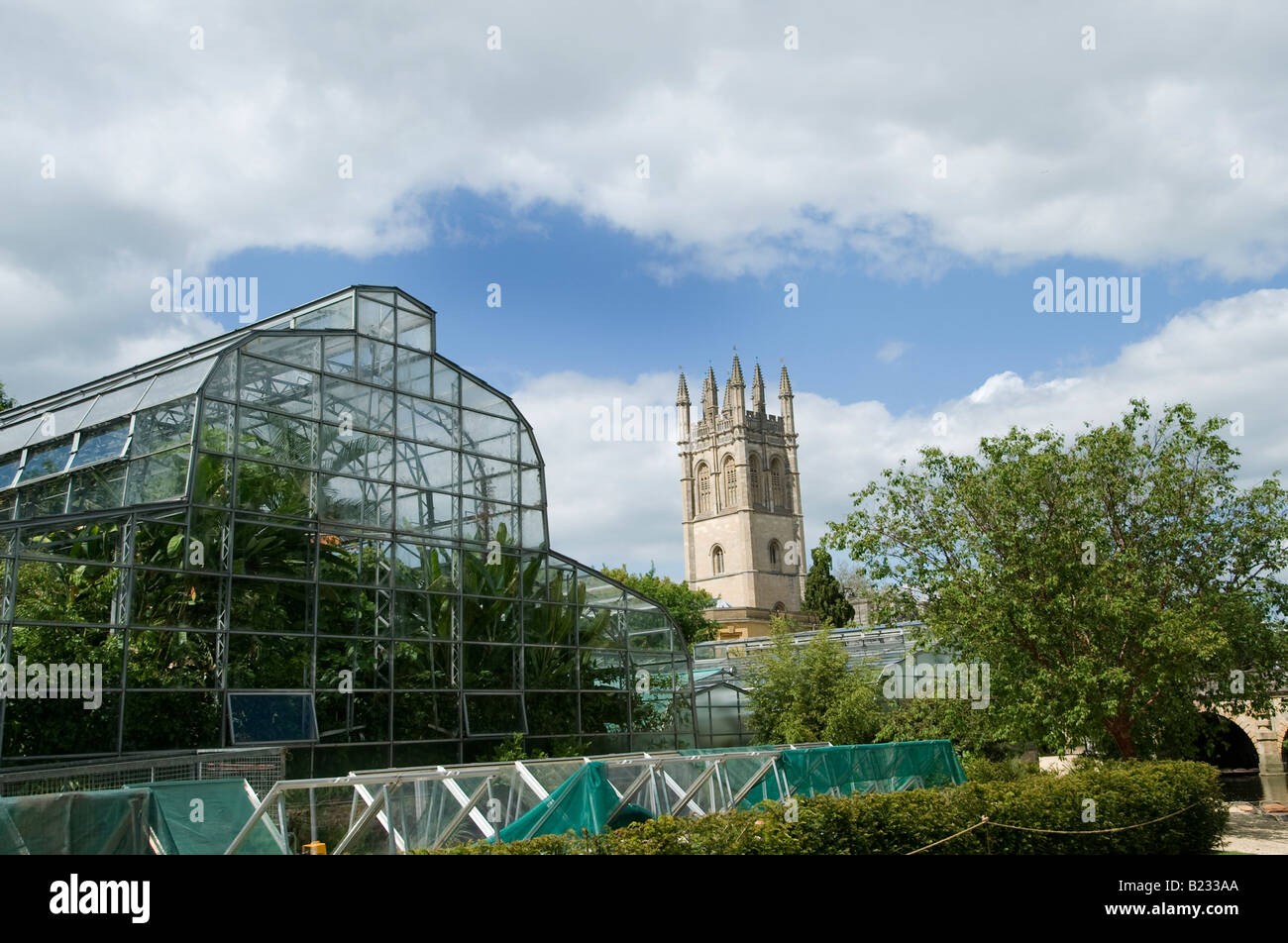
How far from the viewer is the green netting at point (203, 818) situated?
→ 37.8 ft

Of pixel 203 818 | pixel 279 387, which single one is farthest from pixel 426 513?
pixel 203 818

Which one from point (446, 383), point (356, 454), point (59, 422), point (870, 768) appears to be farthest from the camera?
point (446, 383)

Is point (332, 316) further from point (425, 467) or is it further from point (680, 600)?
point (680, 600)

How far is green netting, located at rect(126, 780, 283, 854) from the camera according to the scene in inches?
454

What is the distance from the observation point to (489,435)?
27.3 m

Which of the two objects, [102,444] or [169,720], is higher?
[102,444]

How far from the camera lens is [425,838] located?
1353 cm

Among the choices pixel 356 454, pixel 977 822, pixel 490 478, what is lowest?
pixel 977 822

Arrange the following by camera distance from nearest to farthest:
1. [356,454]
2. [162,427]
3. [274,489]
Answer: [162,427], [274,489], [356,454]

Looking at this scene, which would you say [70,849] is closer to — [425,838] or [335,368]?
[425,838]

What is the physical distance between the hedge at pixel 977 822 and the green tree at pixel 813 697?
12.3m

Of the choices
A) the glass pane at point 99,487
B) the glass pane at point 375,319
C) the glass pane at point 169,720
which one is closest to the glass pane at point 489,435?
the glass pane at point 375,319

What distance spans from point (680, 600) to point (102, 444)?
66.2m
